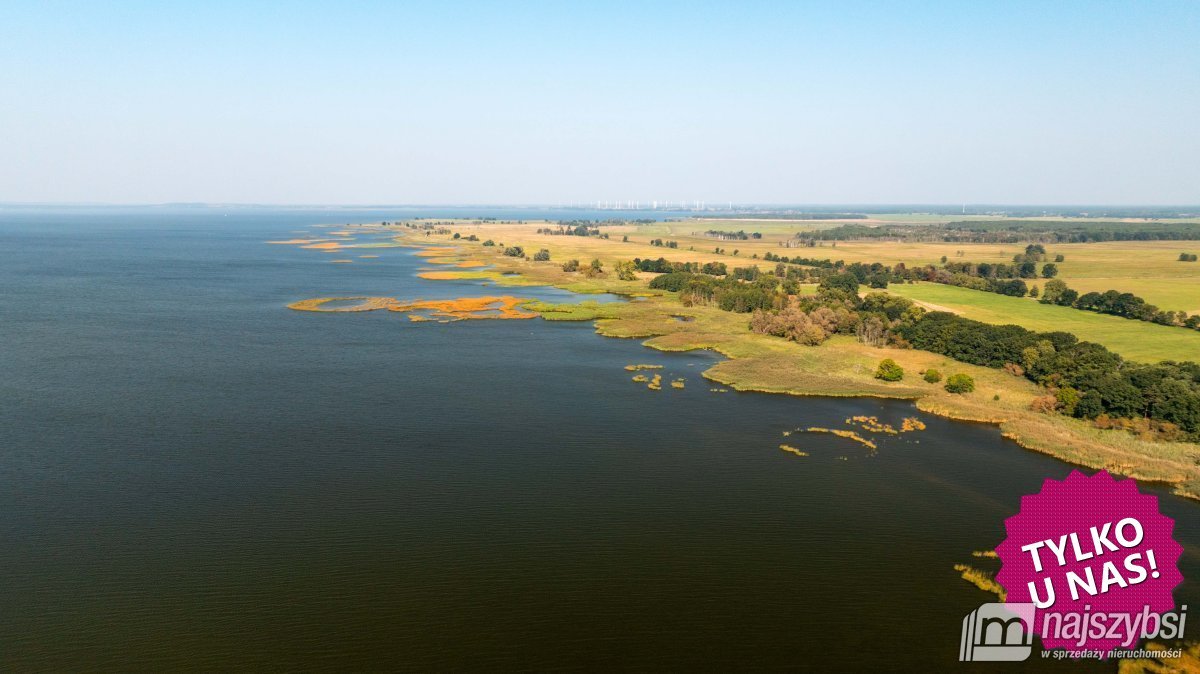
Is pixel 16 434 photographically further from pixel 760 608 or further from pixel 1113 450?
pixel 1113 450

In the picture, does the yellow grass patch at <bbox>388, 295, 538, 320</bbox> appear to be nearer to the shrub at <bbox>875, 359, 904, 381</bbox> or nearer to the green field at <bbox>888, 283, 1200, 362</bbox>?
the shrub at <bbox>875, 359, 904, 381</bbox>

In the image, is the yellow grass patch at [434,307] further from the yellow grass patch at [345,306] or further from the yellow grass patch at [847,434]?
the yellow grass patch at [847,434]

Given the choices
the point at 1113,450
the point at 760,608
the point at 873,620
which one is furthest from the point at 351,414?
the point at 1113,450

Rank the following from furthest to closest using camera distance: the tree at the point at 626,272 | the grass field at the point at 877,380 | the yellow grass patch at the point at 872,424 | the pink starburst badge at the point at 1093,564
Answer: the tree at the point at 626,272
the yellow grass patch at the point at 872,424
the grass field at the point at 877,380
the pink starburst badge at the point at 1093,564

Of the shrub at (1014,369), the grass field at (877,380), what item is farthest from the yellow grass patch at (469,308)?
the shrub at (1014,369)

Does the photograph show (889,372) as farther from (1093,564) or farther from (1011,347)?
(1093,564)

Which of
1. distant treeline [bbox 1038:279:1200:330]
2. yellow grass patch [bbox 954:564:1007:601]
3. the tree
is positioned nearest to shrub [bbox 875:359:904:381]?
yellow grass patch [bbox 954:564:1007:601]

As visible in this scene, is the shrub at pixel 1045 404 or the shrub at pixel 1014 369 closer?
the shrub at pixel 1045 404
